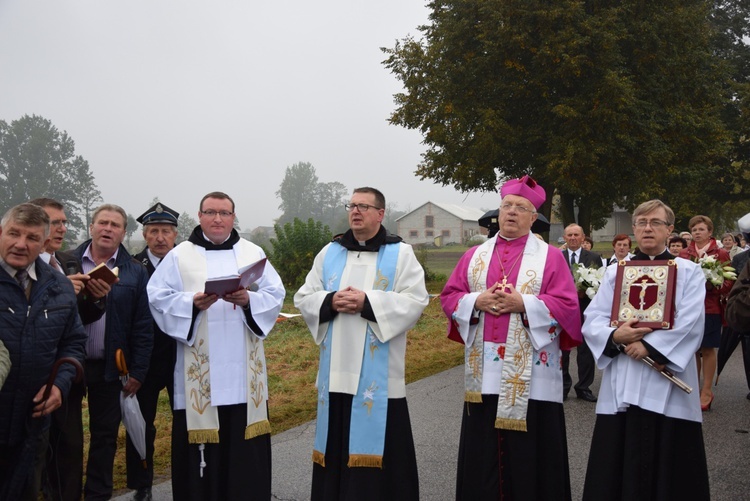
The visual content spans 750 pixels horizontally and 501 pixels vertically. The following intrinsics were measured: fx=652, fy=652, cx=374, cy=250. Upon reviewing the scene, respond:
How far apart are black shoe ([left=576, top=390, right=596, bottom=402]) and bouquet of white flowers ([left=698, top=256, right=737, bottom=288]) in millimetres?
2178

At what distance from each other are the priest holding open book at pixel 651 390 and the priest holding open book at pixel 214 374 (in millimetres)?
2311

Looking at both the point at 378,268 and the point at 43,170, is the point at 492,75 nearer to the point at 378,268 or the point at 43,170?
the point at 378,268

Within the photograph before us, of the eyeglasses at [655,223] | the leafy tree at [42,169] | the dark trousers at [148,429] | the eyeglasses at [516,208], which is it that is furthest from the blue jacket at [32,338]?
the leafy tree at [42,169]

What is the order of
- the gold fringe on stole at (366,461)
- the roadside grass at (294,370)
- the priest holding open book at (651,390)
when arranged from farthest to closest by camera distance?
the roadside grass at (294,370) → the gold fringe on stole at (366,461) → the priest holding open book at (651,390)

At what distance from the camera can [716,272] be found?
6695mm

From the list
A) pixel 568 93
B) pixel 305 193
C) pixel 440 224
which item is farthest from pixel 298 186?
pixel 568 93

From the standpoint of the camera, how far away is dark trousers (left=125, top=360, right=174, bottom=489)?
5.10 m

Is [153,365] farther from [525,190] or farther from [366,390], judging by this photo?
[525,190]

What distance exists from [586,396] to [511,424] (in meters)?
4.17

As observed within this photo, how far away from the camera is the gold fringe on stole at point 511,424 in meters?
4.38

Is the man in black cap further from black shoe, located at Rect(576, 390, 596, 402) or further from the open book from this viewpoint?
black shoe, located at Rect(576, 390, 596, 402)

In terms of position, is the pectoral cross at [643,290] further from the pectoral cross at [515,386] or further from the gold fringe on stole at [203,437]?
the gold fringe on stole at [203,437]

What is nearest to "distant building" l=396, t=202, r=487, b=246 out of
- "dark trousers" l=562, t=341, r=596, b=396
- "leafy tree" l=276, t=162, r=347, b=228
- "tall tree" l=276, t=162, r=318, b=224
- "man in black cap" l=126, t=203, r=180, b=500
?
"leafy tree" l=276, t=162, r=347, b=228

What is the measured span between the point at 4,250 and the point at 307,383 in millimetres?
5928
